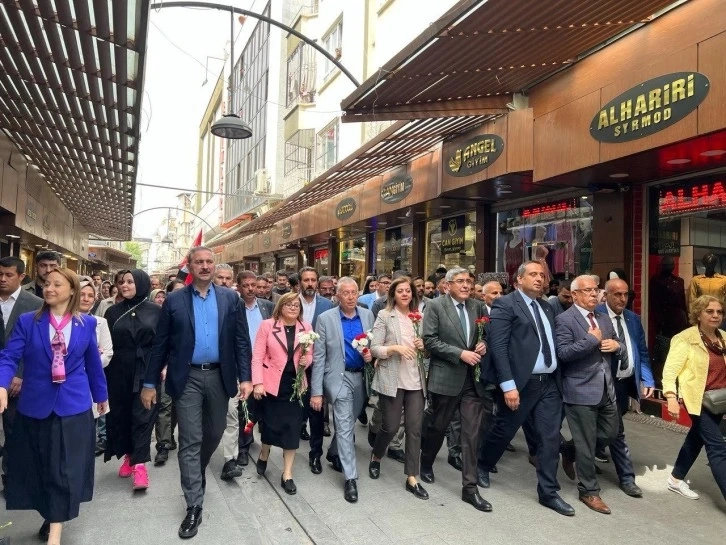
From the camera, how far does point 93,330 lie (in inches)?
156

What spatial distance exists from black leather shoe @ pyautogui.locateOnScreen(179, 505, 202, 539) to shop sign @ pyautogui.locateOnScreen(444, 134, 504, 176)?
6.76m

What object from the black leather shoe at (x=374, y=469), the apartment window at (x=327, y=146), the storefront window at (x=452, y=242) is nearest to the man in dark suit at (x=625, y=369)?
the black leather shoe at (x=374, y=469)

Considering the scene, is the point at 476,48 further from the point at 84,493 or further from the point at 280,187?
the point at 280,187

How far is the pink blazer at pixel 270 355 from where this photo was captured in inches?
195

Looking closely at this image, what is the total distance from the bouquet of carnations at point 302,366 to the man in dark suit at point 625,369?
268cm

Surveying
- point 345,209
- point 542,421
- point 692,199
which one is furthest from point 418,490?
point 345,209

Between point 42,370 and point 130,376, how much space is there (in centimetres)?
148

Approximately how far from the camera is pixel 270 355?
16.5 ft

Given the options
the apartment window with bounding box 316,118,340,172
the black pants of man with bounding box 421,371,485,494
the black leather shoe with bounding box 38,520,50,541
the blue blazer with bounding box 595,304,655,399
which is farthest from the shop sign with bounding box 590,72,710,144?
the apartment window with bounding box 316,118,340,172

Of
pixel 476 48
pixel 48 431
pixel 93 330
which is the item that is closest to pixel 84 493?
pixel 48 431

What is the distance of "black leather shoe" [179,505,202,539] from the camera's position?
3.97 metres

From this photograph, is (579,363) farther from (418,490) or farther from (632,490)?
(418,490)

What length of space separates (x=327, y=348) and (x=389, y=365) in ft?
1.93

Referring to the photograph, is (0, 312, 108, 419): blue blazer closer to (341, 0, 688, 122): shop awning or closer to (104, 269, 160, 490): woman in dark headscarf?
(104, 269, 160, 490): woman in dark headscarf
